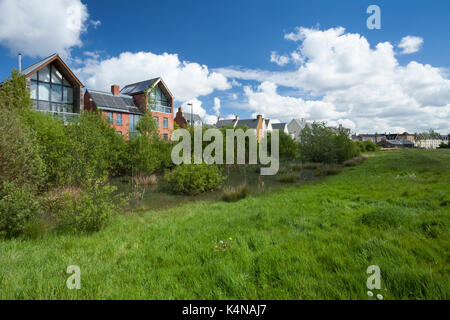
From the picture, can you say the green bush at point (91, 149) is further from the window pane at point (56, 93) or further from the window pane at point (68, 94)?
the window pane at point (68, 94)

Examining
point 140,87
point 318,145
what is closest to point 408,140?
point 318,145

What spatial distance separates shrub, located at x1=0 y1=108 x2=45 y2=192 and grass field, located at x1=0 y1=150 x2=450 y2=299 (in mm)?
1710

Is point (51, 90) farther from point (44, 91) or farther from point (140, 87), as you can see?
point (140, 87)

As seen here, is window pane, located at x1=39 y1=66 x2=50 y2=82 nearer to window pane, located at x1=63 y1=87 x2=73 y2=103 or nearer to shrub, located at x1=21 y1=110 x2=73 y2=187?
window pane, located at x1=63 y1=87 x2=73 y2=103

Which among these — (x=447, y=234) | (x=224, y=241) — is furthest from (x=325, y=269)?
(x=447, y=234)

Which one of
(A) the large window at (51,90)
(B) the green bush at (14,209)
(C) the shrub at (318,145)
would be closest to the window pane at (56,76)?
(A) the large window at (51,90)

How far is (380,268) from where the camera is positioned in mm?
3068

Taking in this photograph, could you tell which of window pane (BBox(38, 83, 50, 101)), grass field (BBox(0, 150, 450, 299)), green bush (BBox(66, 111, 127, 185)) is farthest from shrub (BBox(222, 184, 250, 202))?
window pane (BBox(38, 83, 50, 101))

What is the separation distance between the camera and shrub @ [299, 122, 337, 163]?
2336 cm

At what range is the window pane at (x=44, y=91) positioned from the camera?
2569 centimetres

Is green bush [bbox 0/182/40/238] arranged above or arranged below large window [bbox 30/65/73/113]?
below

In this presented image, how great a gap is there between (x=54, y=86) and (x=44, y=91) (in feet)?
4.26
